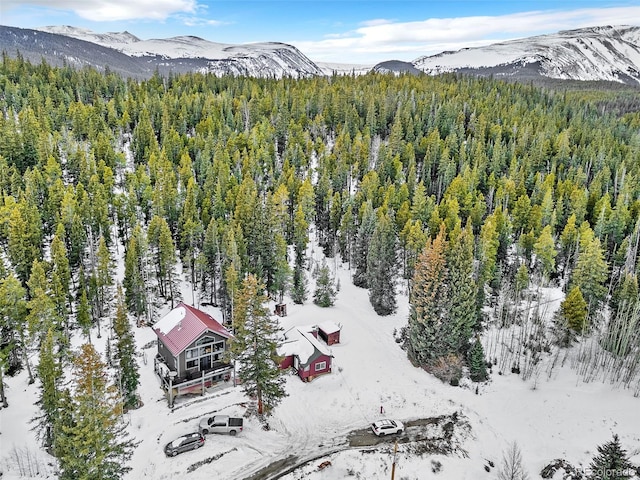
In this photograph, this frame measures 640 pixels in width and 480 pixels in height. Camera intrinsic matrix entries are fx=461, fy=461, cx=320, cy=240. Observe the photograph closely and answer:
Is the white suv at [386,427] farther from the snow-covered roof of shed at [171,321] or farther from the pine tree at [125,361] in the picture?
the pine tree at [125,361]

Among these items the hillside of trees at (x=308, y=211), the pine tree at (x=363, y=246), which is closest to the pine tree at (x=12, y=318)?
the hillside of trees at (x=308, y=211)

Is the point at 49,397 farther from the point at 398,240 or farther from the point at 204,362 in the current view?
the point at 398,240

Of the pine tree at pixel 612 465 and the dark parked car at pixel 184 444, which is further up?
the pine tree at pixel 612 465

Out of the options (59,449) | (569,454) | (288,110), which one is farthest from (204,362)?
(288,110)

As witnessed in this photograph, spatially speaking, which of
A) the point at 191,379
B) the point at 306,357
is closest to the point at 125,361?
the point at 191,379

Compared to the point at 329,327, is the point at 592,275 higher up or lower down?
higher up

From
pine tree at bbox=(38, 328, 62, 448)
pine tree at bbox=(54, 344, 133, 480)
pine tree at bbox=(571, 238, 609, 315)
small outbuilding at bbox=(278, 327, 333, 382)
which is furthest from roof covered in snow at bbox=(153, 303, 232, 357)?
pine tree at bbox=(571, 238, 609, 315)

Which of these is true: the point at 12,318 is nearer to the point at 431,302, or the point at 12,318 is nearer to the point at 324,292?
the point at 324,292
